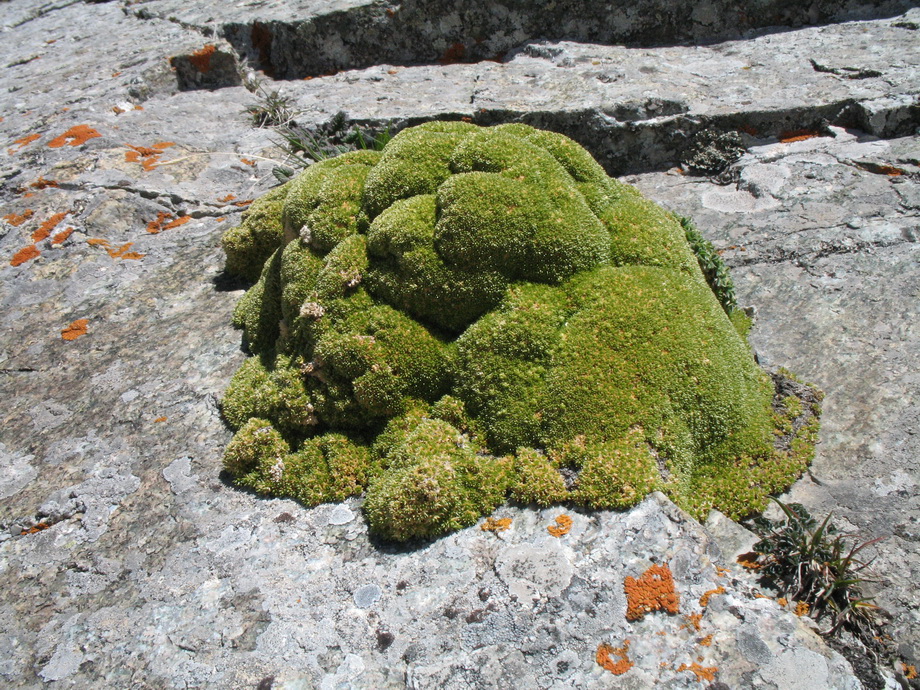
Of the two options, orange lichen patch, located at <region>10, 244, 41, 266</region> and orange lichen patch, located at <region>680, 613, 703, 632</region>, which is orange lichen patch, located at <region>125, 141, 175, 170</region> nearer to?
orange lichen patch, located at <region>10, 244, 41, 266</region>

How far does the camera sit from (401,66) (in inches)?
384

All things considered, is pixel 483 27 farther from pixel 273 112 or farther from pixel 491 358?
pixel 491 358

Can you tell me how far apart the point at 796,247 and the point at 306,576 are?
199 inches

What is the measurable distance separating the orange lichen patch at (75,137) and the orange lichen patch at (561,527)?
7.44 m

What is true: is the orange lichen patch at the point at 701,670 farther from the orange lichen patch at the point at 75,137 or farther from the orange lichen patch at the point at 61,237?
the orange lichen patch at the point at 75,137

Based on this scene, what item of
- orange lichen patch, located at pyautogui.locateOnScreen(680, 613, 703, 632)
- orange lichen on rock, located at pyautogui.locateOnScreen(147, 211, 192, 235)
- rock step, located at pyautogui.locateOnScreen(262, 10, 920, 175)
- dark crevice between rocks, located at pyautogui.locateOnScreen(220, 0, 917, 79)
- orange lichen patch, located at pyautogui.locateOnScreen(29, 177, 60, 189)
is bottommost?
orange lichen on rock, located at pyautogui.locateOnScreen(147, 211, 192, 235)

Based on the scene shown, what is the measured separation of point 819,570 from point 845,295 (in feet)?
9.22

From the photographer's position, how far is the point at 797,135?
7.53 m

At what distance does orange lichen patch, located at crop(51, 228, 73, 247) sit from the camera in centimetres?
697

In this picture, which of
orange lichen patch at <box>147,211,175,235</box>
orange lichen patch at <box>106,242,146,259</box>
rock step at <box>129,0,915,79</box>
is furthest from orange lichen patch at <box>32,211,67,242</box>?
rock step at <box>129,0,915,79</box>

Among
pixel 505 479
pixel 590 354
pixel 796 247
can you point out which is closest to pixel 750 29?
pixel 796 247

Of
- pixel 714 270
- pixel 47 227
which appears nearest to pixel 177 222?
pixel 47 227

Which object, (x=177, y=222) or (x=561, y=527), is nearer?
(x=561, y=527)

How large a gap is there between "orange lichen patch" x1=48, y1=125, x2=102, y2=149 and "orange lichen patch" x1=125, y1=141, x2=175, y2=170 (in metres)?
0.50
